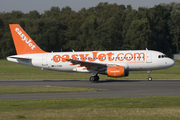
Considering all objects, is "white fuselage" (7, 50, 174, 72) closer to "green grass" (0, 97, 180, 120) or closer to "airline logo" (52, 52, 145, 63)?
"airline logo" (52, 52, 145, 63)

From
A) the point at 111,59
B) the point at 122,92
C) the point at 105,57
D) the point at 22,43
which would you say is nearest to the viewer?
the point at 122,92

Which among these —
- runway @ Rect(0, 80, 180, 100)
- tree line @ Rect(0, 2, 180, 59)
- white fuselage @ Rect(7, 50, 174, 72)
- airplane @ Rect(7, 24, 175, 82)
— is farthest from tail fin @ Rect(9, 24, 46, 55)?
tree line @ Rect(0, 2, 180, 59)

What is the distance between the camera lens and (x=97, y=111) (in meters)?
13.9

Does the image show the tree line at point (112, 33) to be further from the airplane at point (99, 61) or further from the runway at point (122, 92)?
the runway at point (122, 92)

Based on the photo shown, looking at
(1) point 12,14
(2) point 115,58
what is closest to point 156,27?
(2) point 115,58

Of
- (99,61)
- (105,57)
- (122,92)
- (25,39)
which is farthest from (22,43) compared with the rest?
(122,92)

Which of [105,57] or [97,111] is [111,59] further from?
[97,111]

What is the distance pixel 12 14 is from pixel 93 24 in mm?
60390

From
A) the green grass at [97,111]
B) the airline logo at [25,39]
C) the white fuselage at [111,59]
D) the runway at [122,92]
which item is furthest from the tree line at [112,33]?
the green grass at [97,111]

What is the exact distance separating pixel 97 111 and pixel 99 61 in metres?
20.6

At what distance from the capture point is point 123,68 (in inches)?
1265

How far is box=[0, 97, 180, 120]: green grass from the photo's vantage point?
483 inches

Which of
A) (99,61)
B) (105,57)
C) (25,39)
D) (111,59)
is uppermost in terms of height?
(25,39)

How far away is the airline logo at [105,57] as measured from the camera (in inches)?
→ 1325
